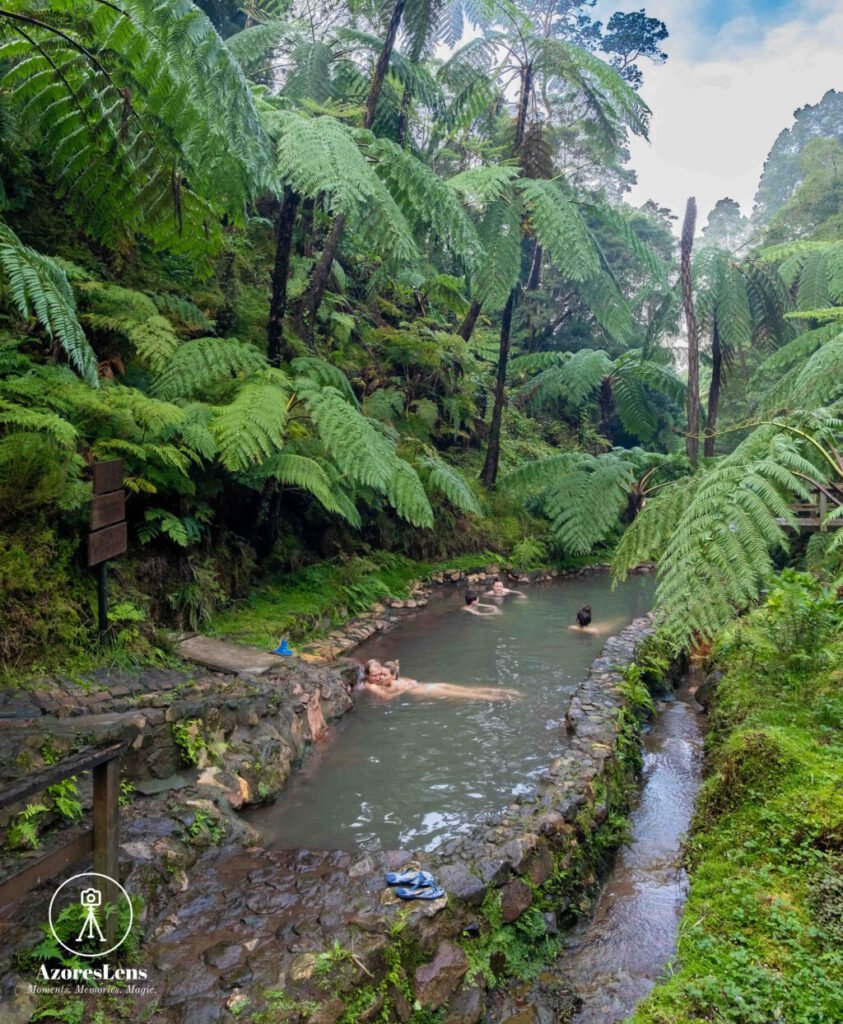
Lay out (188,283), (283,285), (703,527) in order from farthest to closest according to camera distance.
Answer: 1. (188,283)
2. (283,285)
3. (703,527)

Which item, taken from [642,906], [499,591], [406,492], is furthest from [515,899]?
[499,591]

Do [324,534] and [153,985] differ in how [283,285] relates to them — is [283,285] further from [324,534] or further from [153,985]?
[153,985]

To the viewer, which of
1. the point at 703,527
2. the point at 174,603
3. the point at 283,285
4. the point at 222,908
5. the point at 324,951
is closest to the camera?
the point at 324,951

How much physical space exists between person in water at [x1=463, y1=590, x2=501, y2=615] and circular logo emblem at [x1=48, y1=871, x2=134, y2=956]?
541 cm

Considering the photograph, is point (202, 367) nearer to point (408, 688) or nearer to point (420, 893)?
point (408, 688)

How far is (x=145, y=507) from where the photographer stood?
15.0 ft

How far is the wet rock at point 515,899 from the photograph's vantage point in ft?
8.68

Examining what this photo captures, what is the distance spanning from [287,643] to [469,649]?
77.8 inches

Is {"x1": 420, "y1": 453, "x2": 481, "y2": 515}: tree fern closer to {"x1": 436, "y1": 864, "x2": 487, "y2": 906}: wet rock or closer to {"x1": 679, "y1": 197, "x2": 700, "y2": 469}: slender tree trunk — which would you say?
{"x1": 679, "y1": 197, "x2": 700, "y2": 469}: slender tree trunk

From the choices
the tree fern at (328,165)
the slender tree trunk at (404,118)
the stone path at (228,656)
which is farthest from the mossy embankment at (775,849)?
the slender tree trunk at (404,118)

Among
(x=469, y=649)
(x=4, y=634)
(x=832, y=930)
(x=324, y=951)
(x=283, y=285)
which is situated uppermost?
(x=283, y=285)

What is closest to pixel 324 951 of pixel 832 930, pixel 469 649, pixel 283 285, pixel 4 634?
pixel 832 930

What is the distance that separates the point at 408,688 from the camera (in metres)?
4.98

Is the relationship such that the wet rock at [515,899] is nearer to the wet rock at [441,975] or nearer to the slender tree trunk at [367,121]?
the wet rock at [441,975]
